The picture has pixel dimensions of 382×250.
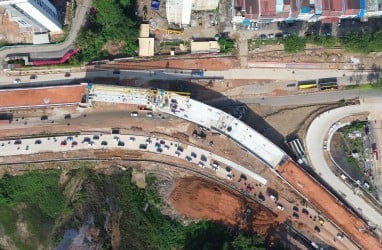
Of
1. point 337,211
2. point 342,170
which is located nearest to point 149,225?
point 337,211

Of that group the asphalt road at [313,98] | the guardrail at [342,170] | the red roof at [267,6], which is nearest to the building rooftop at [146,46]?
the asphalt road at [313,98]

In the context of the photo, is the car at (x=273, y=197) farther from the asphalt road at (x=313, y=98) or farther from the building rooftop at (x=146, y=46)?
the building rooftop at (x=146, y=46)

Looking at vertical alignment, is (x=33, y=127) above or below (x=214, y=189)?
above

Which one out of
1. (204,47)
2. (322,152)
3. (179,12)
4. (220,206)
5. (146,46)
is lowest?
(220,206)

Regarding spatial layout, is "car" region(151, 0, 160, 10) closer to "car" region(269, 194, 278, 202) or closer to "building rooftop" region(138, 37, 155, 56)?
"building rooftop" region(138, 37, 155, 56)

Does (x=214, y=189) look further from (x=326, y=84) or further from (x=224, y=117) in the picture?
(x=326, y=84)

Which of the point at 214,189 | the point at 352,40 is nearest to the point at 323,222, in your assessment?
the point at 214,189

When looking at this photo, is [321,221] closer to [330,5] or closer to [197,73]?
[197,73]
